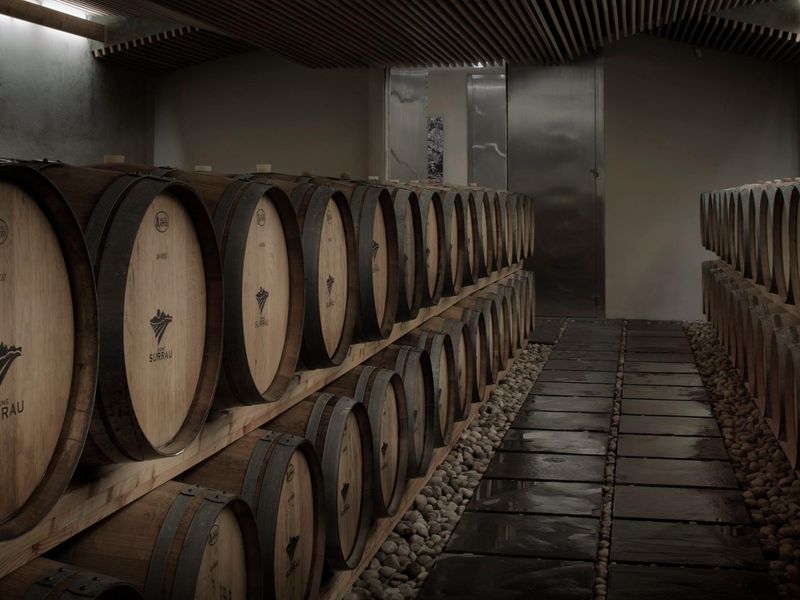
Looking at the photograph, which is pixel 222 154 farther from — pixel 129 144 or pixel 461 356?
pixel 461 356

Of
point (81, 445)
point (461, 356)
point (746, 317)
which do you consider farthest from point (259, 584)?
point (746, 317)

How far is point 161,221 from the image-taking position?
1827 millimetres

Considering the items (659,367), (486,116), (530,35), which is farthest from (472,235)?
(486,116)

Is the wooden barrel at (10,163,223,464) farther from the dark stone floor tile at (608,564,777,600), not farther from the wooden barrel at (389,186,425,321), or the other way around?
the dark stone floor tile at (608,564,777,600)

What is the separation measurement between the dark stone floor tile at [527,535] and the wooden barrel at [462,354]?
3.05ft

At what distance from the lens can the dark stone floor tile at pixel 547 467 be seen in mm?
4484

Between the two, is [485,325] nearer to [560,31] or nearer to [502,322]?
[502,322]

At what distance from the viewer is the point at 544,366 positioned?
7676 mm

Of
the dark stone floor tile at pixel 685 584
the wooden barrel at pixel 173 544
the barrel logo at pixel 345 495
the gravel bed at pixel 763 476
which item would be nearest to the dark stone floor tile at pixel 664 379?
the gravel bed at pixel 763 476

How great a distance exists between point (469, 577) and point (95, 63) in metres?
10.2

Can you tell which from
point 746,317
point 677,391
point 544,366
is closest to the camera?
point 746,317

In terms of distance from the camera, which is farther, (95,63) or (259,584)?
(95,63)

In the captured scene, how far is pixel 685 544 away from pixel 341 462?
1541mm

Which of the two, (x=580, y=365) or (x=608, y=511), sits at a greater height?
(x=580, y=365)
